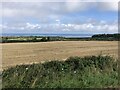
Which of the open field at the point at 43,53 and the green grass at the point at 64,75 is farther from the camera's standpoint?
the open field at the point at 43,53

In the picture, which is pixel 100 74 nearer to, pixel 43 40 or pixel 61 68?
pixel 61 68

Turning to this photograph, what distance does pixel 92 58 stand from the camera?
41.5 feet

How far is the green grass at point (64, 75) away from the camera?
29.9 feet

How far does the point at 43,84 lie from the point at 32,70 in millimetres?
988

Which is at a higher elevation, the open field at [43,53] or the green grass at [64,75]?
the green grass at [64,75]

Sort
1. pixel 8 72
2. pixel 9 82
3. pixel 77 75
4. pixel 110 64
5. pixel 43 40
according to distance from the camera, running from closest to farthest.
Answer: pixel 9 82 < pixel 8 72 < pixel 77 75 < pixel 110 64 < pixel 43 40

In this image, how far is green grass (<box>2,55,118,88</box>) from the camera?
29.9ft

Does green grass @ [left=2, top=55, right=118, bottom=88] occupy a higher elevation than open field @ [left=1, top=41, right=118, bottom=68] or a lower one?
higher

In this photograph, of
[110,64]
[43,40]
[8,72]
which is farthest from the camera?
[43,40]

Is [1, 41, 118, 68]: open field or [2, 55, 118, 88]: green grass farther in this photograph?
[1, 41, 118, 68]: open field

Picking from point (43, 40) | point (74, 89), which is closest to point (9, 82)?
point (74, 89)

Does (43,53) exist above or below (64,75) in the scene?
below

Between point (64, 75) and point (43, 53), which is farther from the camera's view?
point (43, 53)

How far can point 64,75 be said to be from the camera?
10.2 m
